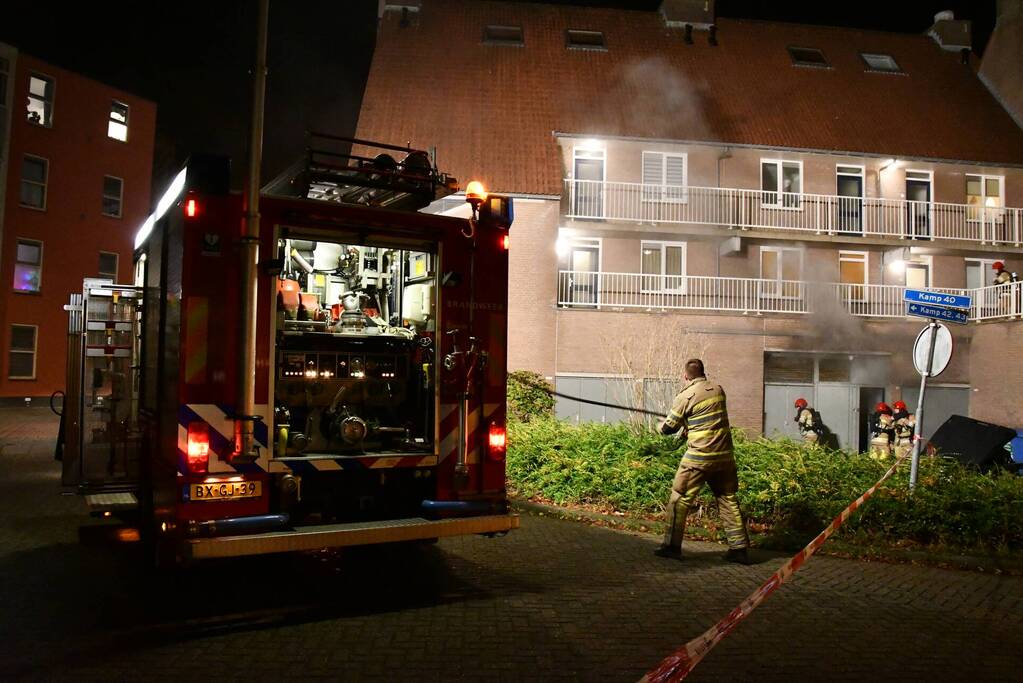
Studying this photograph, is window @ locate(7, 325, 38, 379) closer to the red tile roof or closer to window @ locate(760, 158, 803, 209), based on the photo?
the red tile roof

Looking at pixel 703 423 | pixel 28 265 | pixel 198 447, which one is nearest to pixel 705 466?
pixel 703 423

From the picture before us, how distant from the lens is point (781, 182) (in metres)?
23.9

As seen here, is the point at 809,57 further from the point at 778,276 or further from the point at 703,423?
the point at 703,423

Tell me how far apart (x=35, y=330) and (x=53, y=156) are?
5892 mm

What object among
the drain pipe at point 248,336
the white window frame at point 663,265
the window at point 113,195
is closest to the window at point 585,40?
the white window frame at point 663,265

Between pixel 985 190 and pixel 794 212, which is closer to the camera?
pixel 794 212

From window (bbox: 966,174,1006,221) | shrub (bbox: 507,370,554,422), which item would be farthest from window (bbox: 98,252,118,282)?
window (bbox: 966,174,1006,221)

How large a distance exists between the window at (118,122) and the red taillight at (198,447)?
1109 inches

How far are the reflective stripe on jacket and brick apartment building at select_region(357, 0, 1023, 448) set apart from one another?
1150cm

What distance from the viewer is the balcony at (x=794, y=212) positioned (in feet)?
74.1

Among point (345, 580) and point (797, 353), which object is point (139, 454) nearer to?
point (345, 580)

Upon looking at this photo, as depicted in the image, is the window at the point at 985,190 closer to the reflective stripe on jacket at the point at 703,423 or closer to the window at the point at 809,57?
the window at the point at 809,57

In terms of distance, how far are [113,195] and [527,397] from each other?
20.8 m

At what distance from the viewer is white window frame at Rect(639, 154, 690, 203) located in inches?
898
